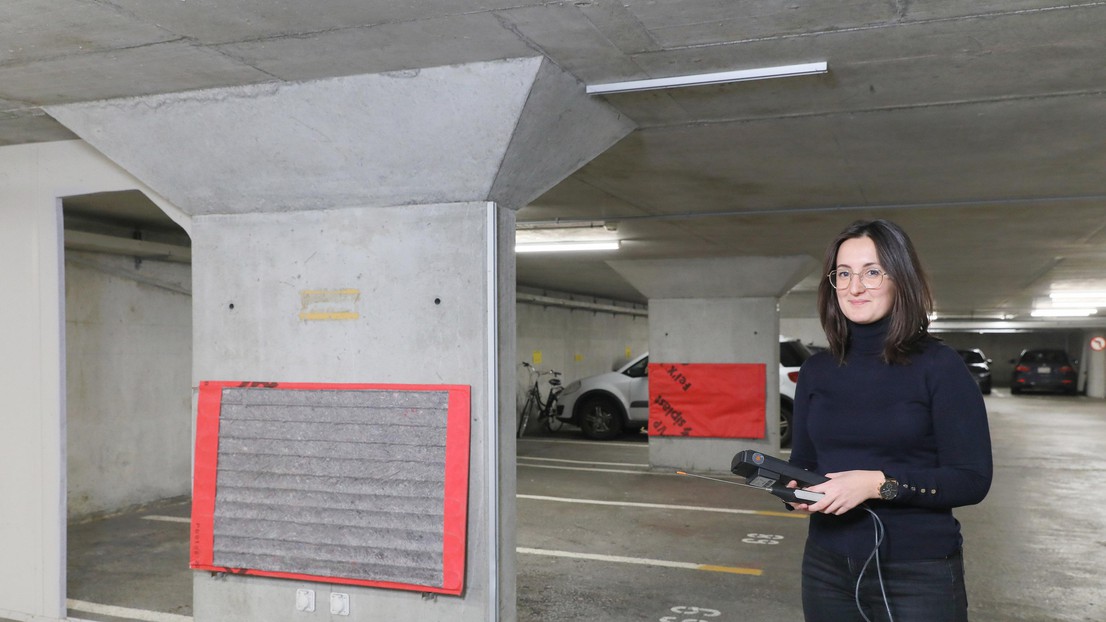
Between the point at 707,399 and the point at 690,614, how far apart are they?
18.2ft

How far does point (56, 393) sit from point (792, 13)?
4074 mm

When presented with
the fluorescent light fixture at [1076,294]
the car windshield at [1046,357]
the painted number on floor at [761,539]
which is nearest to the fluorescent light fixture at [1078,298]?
the fluorescent light fixture at [1076,294]

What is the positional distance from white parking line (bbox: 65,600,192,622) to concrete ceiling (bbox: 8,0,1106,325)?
2.63 m

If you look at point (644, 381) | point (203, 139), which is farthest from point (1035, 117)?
point (644, 381)

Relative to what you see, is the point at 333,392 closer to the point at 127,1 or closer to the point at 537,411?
the point at 127,1

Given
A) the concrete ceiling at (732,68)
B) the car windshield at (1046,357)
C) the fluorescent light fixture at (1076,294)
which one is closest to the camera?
the concrete ceiling at (732,68)

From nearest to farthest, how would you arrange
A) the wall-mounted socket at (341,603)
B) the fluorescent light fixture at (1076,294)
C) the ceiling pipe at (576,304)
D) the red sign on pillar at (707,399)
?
the wall-mounted socket at (341,603) → the red sign on pillar at (707,399) → the ceiling pipe at (576,304) → the fluorescent light fixture at (1076,294)

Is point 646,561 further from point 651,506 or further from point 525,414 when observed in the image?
point 525,414

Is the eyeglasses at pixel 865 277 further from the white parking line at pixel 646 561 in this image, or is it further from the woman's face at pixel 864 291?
the white parking line at pixel 646 561

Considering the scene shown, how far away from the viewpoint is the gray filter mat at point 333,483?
397cm

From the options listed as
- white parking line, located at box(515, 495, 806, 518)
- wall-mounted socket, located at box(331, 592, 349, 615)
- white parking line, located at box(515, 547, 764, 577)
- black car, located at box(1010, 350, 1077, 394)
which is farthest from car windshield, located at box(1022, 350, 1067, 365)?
wall-mounted socket, located at box(331, 592, 349, 615)

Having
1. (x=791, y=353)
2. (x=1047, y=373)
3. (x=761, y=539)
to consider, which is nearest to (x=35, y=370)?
(x=761, y=539)

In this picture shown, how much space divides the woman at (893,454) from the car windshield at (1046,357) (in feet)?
95.2

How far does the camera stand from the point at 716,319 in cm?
1048
